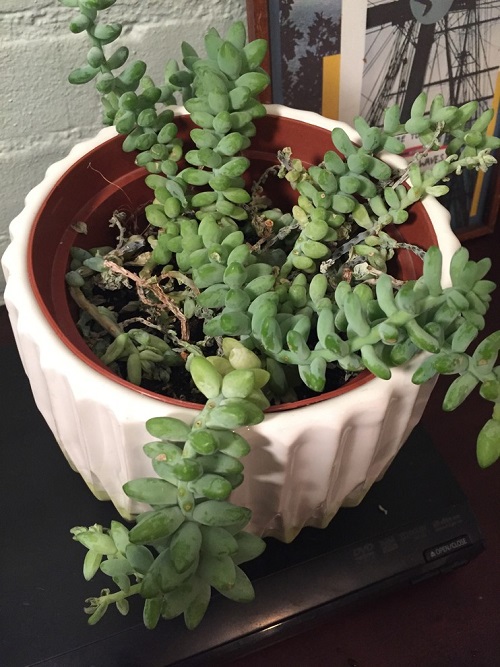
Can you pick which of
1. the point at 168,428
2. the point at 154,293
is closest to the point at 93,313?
the point at 154,293

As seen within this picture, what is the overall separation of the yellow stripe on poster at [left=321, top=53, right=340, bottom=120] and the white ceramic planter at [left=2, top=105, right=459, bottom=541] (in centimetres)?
30

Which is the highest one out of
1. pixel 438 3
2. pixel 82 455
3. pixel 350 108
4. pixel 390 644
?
pixel 438 3

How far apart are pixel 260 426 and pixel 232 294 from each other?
0.25ft

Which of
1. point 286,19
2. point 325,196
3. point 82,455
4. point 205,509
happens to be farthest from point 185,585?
point 286,19

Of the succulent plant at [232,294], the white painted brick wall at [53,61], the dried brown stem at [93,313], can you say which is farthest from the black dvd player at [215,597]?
the white painted brick wall at [53,61]

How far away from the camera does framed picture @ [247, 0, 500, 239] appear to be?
67 cm

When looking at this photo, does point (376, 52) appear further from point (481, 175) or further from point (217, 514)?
point (217, 514)

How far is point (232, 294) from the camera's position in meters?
0.38

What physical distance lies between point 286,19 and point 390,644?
0.57 m

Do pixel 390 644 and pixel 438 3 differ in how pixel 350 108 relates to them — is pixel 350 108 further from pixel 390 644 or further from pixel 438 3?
pixel 390 644

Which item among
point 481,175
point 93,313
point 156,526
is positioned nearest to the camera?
point 156,526

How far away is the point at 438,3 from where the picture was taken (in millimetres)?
699

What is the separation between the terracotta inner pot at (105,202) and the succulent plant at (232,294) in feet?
0.04

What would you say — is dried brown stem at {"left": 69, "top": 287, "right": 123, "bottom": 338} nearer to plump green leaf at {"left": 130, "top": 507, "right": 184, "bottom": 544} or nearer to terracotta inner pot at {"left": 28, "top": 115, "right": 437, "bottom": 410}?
terracotta inner pot at {"left": 28, "top": 115, "right": 437, "bottom": 410}
